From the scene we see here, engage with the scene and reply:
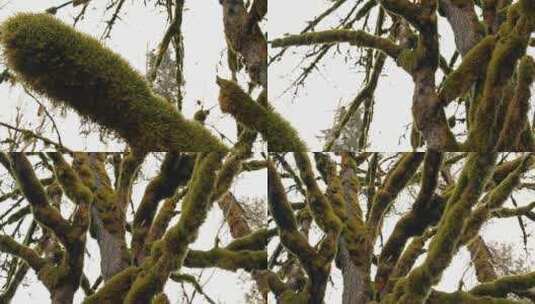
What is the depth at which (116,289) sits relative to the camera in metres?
2.05

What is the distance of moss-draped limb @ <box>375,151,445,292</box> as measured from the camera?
6.71 feet

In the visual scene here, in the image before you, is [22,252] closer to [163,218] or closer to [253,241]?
[163,218]

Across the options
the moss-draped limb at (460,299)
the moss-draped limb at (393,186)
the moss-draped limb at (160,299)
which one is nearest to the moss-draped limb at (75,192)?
the moss-draped limb at (160,299)

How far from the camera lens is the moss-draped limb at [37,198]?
2.21 m

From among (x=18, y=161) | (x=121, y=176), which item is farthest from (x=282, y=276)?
(x=18, y=161)

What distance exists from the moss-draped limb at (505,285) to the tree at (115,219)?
0.73 m

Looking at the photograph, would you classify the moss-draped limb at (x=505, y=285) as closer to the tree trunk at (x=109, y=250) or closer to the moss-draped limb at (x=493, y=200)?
the moss-draped limb at (x=493, y=200)

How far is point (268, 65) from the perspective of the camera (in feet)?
7.47

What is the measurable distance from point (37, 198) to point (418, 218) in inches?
53.4

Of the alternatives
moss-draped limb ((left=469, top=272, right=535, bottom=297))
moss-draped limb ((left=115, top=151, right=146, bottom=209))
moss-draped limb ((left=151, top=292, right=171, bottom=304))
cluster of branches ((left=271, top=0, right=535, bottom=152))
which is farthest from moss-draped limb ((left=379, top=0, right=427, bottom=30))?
moss-draped limb ((left=151, top=292, right=171, bottom=304))


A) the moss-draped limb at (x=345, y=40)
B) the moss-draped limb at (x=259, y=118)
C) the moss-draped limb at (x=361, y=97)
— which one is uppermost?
the moss-draped limb at (x=345, y=40)

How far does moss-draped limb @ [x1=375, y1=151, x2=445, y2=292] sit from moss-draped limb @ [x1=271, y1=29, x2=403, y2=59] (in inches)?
19.4

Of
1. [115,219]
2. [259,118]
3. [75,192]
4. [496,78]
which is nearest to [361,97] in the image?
[259,118]

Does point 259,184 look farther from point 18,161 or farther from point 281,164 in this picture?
point 18,161
